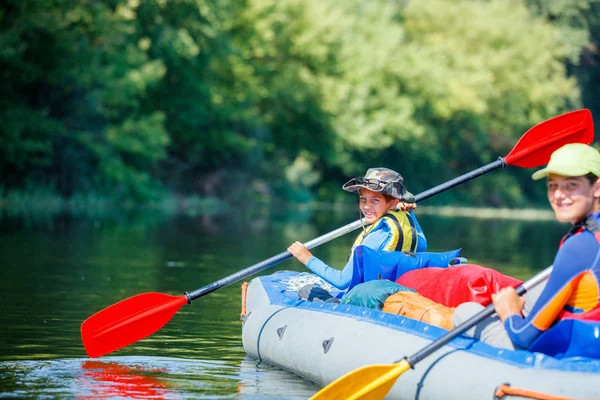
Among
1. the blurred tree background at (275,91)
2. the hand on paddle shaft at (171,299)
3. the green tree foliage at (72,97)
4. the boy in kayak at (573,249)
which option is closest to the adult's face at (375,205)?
the hand on paddle shaft at (171,299)

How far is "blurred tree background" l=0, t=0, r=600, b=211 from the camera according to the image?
31.2 metres

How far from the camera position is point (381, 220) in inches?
318

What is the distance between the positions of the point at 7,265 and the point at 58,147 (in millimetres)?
18000

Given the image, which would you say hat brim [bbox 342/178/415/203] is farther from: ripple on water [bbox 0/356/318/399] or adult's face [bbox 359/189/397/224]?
ripple on water [bbox 0/356/318/399]

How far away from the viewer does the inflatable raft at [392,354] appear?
220 inches

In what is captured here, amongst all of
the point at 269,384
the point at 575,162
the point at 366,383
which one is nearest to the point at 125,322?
the point at 269,384

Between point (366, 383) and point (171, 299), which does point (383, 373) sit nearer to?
point (366, 383)

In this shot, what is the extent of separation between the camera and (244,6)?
4094cm

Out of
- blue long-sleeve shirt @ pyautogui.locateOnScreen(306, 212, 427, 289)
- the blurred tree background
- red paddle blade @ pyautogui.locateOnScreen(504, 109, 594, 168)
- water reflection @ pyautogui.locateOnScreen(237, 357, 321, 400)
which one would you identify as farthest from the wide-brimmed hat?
the blurred tree background

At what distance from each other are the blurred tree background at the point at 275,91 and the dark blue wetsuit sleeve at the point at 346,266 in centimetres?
2196

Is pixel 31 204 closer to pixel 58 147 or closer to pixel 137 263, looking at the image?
pixel 58 147

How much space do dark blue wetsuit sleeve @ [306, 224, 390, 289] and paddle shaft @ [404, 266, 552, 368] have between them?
6.27ft

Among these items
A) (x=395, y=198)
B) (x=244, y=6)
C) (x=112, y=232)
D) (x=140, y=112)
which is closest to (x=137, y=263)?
(x=112, y=232)

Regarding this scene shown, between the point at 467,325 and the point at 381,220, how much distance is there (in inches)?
86.3
